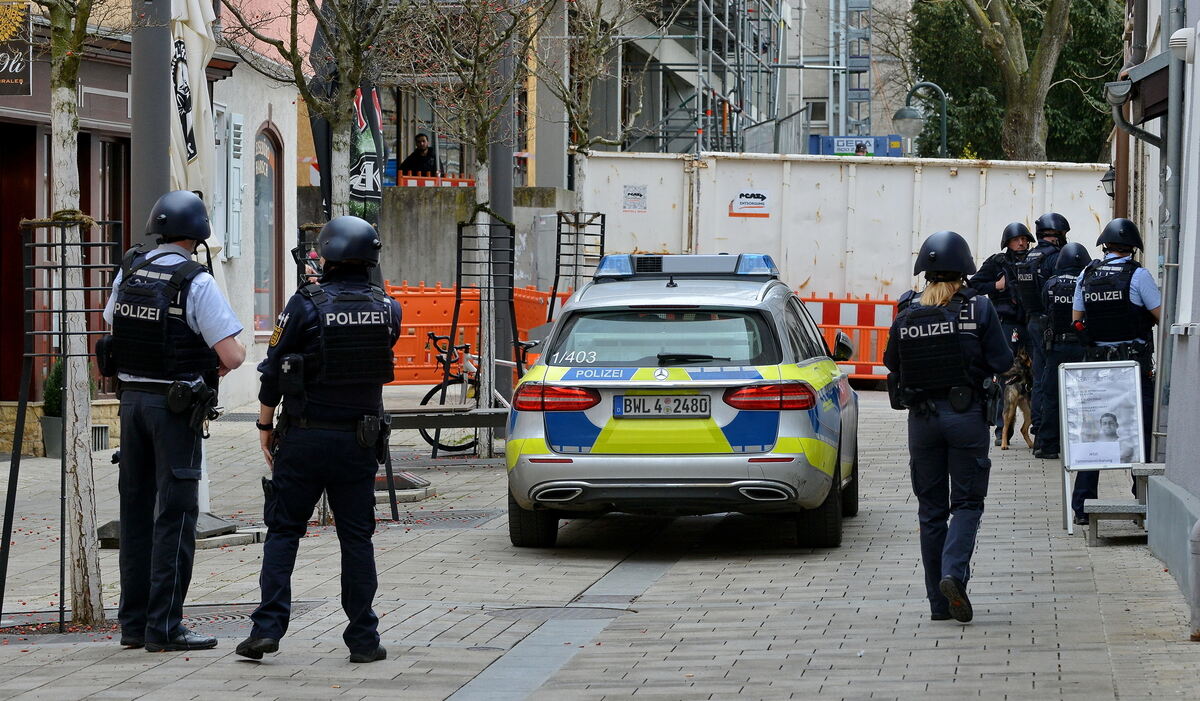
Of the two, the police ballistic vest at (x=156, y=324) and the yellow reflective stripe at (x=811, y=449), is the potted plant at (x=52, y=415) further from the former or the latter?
the police ballistic vest at (x=156, y=324)

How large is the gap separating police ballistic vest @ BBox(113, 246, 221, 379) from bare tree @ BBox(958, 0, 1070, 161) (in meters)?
23.9

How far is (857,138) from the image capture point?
43125 mm

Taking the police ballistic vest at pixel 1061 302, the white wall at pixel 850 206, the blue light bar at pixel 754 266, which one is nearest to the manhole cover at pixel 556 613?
the blue light bar at pixel 754 266

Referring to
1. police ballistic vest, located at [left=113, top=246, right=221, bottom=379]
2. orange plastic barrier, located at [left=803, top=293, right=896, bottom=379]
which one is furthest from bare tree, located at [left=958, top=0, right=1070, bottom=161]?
police ballistic vest, located at [left=113, top=246, right=221, bottom=379]

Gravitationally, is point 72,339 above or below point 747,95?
below

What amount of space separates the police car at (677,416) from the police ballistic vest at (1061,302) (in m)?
3.24

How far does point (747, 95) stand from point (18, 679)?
134 ft

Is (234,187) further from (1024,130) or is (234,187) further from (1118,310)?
(1024,130)

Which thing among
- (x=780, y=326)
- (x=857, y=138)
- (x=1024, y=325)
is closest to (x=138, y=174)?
(x=780, y=326)

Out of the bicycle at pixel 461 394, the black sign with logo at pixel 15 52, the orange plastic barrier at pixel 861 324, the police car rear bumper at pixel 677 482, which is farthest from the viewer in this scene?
the orange plastic barrier at pixel 861 324

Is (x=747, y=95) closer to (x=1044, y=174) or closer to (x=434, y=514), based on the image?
(x=1044, y=174)

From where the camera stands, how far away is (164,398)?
276 inches

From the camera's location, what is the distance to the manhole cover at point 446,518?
11.5 m

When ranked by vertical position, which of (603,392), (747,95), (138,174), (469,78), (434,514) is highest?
(747,95)
